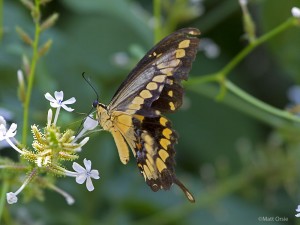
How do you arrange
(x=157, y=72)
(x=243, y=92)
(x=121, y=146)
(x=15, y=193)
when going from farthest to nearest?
(x=243, y=92) < (x=121, y=146) < (x=157, y=72) < (x=15, y=193)

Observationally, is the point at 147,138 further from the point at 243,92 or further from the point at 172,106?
the point at 243,92

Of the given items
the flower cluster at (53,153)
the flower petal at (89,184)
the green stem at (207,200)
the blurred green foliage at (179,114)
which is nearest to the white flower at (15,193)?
the flower cluster at (53,153)

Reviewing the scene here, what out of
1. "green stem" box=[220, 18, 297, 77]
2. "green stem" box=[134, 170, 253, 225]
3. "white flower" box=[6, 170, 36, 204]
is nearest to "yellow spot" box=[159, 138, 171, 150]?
"white flower" box=[6, 170, 36, 204]

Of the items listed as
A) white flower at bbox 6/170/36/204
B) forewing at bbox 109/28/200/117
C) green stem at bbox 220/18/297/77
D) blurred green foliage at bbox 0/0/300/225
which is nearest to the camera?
white flower at bbox 6/170/36/204

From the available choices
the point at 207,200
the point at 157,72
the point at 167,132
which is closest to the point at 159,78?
the point at 157,72

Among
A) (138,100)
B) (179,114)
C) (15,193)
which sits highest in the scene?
(179,114)

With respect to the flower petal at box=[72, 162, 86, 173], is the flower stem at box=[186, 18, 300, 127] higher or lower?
higher

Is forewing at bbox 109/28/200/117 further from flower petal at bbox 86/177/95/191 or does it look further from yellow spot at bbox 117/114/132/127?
flower petal at bbox 86/177/95/191

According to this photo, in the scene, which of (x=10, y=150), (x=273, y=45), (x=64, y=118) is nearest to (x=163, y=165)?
(x=64, y=118)
